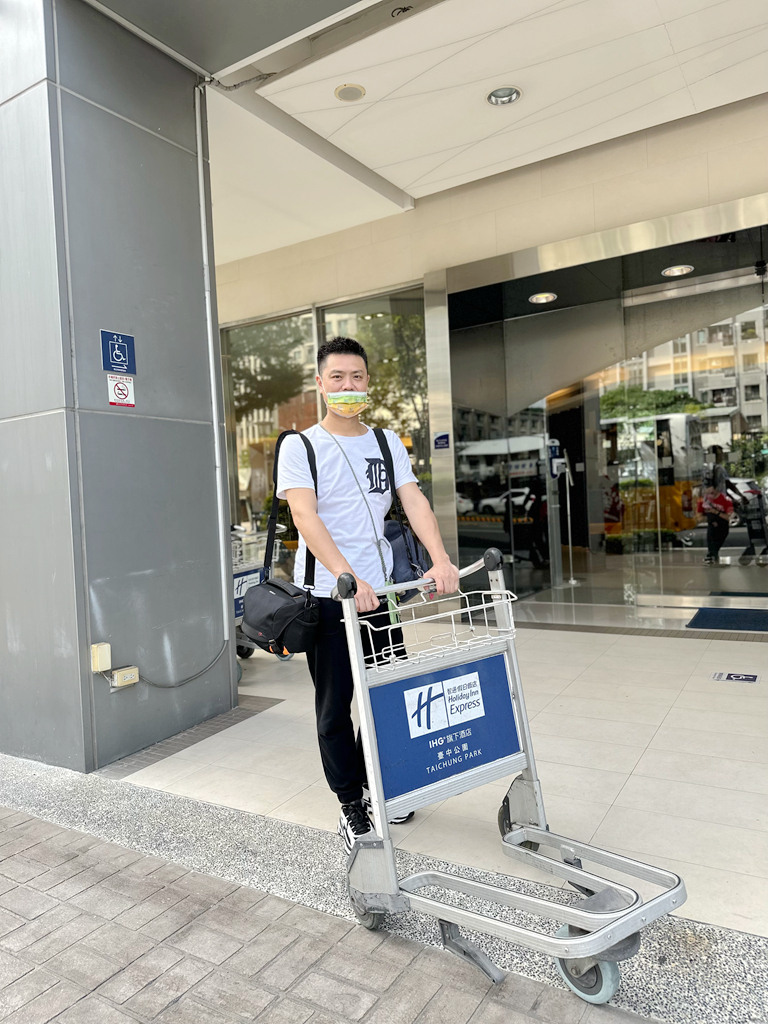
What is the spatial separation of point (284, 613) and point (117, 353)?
7.14ft

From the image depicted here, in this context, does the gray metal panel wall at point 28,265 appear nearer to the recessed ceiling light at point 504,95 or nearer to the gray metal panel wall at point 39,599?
the gray metal panel wall at point 39,599

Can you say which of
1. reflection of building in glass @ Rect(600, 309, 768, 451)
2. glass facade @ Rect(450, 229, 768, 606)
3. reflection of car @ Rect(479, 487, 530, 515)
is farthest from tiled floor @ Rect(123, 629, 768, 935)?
reflection of building in glass @ Rect(600, 309, 768, 451)

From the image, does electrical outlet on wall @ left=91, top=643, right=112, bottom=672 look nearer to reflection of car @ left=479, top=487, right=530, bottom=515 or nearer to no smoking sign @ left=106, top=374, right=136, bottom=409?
no smoking sign @ left=106, top=374, right=136, bottom=409

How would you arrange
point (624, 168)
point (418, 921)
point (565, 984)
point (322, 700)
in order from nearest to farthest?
point (565, 984) < point (418, 921) < point (322, 700) < point (624, 168)

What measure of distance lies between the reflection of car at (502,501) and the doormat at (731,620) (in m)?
2.33

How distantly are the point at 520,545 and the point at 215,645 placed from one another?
481 centimetres

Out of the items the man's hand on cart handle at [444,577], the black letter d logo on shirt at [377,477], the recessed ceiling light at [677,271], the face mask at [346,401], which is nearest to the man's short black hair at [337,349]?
the face mask at [346,401]

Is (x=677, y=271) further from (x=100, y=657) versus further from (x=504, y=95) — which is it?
(x=100, y=657)

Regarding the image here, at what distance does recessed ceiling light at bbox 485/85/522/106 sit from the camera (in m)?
5.21

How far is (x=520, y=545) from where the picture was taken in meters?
8.46

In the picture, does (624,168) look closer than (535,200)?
Yes

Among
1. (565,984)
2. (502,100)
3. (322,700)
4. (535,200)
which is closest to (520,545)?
(535,200)

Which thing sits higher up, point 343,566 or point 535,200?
point 535,200

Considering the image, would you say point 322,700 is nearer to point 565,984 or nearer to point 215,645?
point 565,984
